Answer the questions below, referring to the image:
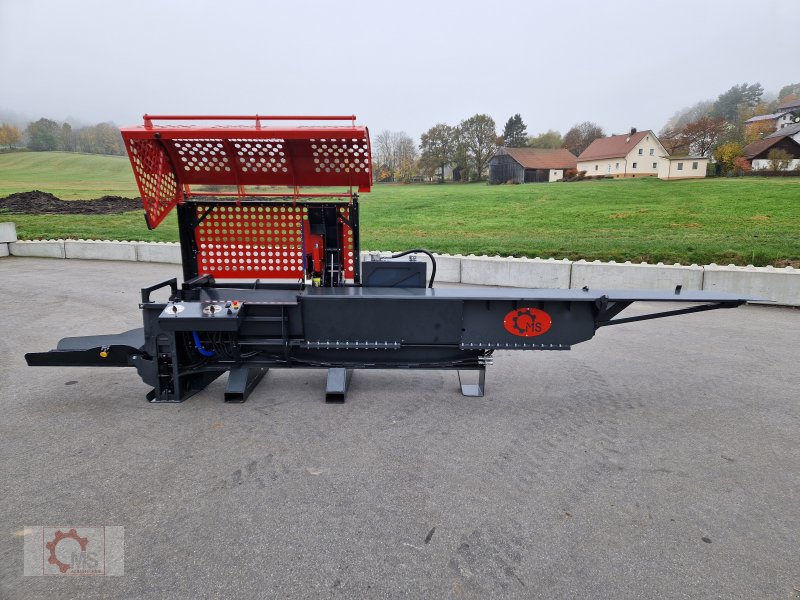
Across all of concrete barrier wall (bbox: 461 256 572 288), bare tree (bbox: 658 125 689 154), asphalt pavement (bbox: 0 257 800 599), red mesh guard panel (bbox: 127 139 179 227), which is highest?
bare tree (bbox: 658 125 689 154)

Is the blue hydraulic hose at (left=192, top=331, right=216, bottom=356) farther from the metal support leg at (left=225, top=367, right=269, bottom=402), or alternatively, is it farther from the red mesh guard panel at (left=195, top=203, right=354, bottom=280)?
the red mesh guard panel at (left=195, top=203, right=354, bottom=280)

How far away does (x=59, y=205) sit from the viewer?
21672 millimetres

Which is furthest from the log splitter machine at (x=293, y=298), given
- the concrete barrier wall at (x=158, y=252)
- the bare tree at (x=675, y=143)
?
the bare tree at (x=675, y=143)

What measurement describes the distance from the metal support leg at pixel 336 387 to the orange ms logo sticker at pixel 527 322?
1.62 m

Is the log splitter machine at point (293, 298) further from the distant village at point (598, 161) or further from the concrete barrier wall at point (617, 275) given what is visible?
the distant village at point (598, 161)

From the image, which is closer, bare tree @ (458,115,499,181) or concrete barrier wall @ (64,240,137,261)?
concrete barrier wall @ (64,240,137,261)

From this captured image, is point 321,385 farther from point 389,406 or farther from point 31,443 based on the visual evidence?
point 31,443

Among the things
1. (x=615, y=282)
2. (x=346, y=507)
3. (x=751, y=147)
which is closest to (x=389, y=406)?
(x=346, y=507)

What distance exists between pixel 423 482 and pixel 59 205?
80.3 feet

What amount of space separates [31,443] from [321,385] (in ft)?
8.00

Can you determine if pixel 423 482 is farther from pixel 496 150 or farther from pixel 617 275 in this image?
pixel 496 150

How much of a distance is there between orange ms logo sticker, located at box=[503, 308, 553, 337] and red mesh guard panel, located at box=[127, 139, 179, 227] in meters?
3.54

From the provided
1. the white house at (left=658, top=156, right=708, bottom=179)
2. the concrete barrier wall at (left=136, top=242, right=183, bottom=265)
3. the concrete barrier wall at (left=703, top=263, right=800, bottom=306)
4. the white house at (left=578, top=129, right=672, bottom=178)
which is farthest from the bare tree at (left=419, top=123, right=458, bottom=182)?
the concrete barrier wall at (left=703, top=263, right=800, bottom=306)

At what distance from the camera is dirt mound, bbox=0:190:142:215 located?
2039 cm
